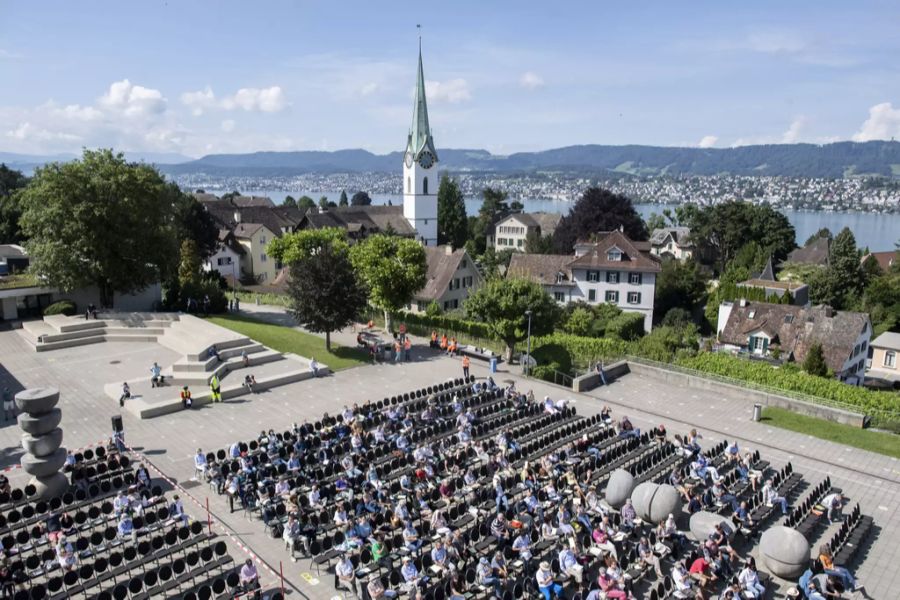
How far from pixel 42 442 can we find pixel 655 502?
18274 millimetres

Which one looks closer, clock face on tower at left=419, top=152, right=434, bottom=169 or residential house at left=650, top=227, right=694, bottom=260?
clock face on tower at left=419, top=152, right=434, bottom=169

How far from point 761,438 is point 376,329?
86.2 feet

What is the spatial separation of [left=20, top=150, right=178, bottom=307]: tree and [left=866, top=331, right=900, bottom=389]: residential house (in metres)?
56.3

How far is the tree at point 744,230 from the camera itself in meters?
90.1

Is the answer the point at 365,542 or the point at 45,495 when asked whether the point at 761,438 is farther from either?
the point at 45,495

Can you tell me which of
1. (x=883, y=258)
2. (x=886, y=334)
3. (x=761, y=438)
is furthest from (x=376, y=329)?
(x=883, y=258)

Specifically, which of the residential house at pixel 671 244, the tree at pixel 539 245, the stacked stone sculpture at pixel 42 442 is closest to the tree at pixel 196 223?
the tree at pixel 539 245

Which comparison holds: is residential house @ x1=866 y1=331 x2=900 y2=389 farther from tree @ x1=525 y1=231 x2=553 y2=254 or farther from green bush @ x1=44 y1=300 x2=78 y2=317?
green bush @ x1=44 y1=300 x2=78 y2=317

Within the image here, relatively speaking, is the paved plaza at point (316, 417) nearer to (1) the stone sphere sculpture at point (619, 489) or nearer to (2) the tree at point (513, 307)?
(2) the tree at point (513, 307)

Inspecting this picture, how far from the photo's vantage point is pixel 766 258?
3287 inches

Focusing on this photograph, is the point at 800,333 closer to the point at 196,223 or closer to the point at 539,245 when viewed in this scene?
the point at 539,245

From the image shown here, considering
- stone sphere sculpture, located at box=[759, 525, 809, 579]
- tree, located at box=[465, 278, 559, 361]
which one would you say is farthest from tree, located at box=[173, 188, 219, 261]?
stone sphere sculpture, located at box=[759, 525, 809, 579]

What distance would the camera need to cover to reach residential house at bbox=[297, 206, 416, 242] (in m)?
90.6

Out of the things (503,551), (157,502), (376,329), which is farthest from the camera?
(376,329)
